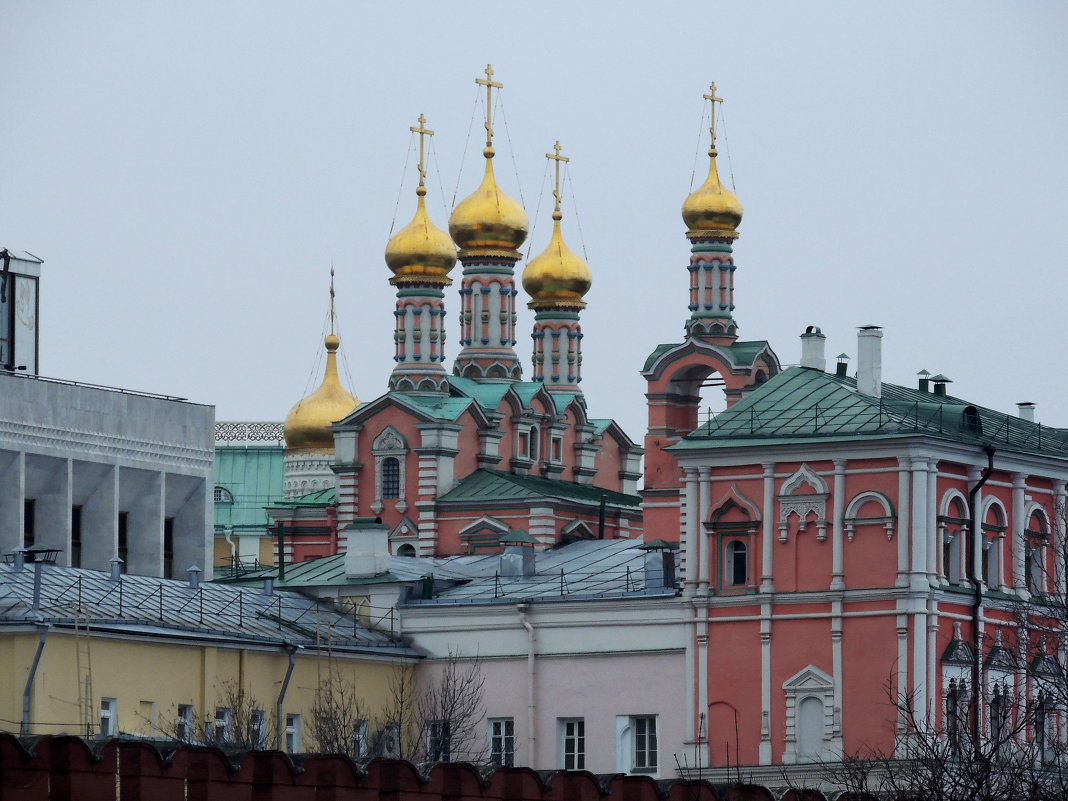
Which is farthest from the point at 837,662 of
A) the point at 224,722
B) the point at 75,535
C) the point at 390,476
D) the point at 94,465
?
the point at 390,476

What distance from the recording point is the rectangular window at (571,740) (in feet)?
188

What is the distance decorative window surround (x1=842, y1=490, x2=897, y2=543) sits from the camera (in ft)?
182

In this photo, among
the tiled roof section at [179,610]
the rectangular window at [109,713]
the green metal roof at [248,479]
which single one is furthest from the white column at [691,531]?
the green metal roof at [248,479]

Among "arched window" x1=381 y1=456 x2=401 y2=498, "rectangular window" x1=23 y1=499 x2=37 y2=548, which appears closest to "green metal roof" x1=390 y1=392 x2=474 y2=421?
"arched window" x1=381 y1=456 x2=401 y2=498

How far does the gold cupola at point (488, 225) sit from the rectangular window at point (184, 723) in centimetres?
3035

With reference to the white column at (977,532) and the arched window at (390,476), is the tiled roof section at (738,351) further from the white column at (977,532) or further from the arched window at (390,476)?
the white column at (977,532)

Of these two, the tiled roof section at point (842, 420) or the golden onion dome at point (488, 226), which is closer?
the tiled roof section at point (842, 420)

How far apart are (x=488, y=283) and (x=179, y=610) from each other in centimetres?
2827

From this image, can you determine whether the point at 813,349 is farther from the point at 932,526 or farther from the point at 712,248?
the point at 712,248

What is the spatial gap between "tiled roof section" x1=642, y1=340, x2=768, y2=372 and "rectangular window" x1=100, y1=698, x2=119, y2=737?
90.3ft

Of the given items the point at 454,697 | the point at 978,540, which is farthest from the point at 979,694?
the point at 454,697

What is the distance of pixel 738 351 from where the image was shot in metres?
76.1

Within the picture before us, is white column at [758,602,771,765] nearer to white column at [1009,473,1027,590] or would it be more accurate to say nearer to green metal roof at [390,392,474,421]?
white column at [1009,473,1027,590]

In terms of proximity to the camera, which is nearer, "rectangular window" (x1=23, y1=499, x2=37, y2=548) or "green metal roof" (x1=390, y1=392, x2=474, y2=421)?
"rectangular window" (x1=23, y1=499, x2=37, y2=548)
